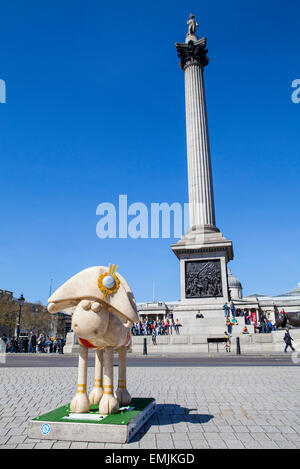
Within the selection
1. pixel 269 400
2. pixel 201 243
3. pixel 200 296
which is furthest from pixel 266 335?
pixel 269 400

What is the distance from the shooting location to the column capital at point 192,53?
3631cm

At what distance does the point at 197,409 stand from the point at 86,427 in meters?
2.66

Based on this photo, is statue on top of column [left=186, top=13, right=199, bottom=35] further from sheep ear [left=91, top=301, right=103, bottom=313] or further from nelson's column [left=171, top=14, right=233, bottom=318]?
sheep ear [left=91, top=301, right=103, bottom=313]

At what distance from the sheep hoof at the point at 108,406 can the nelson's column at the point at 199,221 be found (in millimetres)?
22482

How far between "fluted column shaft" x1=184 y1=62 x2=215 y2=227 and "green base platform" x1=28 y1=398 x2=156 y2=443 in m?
26.2

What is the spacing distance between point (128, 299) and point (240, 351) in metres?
17.9

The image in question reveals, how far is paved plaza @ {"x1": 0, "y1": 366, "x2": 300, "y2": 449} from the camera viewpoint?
439cm

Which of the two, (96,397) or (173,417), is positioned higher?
(96,397)

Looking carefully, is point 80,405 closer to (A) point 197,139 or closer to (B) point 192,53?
(A) point 197,139

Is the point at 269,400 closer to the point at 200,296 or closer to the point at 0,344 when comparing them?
the point at 200,296

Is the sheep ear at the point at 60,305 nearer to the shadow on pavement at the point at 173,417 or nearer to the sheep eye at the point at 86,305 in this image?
the sheep eye at the point at 86,305

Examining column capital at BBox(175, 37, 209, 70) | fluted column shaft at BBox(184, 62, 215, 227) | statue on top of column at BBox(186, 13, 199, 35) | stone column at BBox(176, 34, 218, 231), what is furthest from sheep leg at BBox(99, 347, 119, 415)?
statue on top of column at BBox(186, 13, 199, 35)

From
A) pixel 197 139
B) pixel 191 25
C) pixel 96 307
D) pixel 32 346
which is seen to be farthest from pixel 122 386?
pixel 191 25

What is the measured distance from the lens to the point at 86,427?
14.2ft
